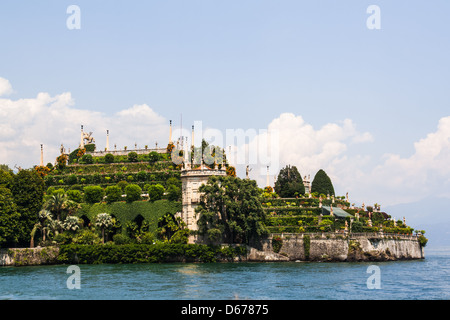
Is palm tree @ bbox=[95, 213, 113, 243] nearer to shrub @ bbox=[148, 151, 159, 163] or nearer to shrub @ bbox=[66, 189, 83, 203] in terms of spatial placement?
shrub @ bbox=[66, 189, 83, 203]

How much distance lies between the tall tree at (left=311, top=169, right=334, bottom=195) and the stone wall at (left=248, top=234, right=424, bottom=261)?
3084 centimetres

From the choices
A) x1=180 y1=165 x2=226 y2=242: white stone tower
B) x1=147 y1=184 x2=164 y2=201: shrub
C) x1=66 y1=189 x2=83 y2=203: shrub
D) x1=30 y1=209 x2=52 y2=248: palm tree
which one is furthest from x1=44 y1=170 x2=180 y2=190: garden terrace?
x1=30 y1=209 x2=52 y2=248: palm tree

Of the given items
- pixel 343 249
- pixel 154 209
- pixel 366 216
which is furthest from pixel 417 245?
pixel 154 209

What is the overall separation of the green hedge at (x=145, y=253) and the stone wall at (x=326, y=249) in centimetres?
358

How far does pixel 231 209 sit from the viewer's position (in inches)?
3250

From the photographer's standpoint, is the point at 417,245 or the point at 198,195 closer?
the point at 198,195

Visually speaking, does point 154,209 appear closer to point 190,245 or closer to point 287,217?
point 190,245

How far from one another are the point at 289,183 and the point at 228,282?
55543mm

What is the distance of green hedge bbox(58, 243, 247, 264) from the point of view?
83.5 meters

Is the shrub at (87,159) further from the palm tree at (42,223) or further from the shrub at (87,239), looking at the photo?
the shrub at (87,239)

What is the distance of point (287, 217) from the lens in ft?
301

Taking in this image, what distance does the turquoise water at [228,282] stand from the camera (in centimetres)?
5028

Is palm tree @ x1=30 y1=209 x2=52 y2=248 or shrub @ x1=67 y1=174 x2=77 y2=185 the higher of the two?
shrub @ x1=67 y1=174 x2=77 y2=185
